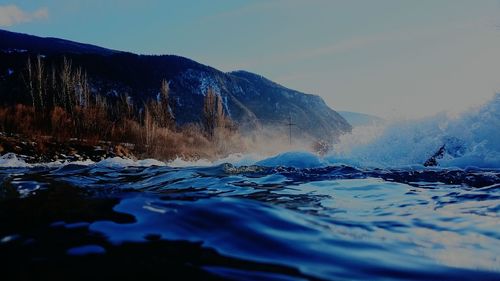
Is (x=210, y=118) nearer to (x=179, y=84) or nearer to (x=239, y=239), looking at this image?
(x=239, y=239)

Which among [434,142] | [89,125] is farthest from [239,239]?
[89,125]

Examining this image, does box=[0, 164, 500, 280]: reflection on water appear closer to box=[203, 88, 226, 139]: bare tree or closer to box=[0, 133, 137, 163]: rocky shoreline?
box=[0, 133, 137, 163]: rocky shoreline

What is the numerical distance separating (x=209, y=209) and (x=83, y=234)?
1.07 meters

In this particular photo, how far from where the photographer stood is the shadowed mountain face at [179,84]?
279 feet

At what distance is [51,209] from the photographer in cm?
327

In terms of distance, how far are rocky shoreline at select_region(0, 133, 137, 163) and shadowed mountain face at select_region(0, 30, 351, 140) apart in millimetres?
37262

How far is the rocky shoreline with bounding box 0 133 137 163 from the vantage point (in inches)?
733

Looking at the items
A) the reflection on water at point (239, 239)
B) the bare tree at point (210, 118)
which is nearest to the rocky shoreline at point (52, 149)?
the reflection on water at point (239, 239)

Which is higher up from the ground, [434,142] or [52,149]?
[434,142]

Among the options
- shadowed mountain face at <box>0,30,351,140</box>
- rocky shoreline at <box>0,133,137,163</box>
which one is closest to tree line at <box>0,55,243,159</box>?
rocky shoreline at <box>0,133,137,163</box>

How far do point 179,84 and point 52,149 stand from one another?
293 feet

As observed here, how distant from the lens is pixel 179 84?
4245 inches

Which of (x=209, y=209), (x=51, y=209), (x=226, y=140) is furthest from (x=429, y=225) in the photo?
(x=226, y=140)

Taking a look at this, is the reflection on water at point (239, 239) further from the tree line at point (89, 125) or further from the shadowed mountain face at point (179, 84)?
the shadowed mountain face at point (179, 84)
